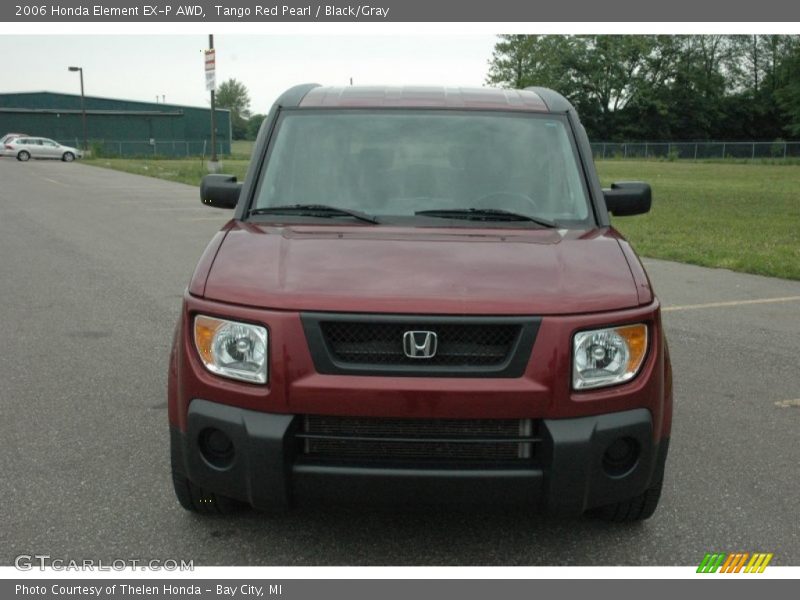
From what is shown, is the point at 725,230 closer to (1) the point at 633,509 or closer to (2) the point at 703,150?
(1) the point at 633,509

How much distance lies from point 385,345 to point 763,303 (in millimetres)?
6512

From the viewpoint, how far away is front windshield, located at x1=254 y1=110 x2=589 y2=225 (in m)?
3.97

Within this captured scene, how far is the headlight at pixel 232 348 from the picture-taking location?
3.05 metres

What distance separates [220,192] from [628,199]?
203 centimetres

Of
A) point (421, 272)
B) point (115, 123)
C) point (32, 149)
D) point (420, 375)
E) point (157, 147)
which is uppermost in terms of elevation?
point (115, 123)

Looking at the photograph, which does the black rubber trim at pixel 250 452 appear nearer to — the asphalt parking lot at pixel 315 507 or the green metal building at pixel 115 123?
the asphalt parking lot at pixel 315 507

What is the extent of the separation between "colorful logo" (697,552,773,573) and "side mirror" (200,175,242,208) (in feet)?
8.59

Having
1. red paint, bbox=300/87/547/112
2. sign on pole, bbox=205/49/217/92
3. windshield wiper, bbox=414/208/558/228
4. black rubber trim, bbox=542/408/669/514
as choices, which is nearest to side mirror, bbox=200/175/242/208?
red paint, bbox=300/87/547/112

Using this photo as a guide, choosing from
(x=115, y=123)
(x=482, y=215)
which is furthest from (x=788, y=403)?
(x=115, y=123)

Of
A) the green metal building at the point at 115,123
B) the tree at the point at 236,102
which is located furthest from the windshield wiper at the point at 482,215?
the tree at the point at 236,102

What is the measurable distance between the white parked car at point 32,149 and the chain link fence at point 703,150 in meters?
34.0

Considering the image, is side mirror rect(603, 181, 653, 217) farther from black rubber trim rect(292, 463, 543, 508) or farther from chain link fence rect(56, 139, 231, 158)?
chain link fence rect(56, 139, 231, 158)

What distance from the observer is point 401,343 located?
301cm

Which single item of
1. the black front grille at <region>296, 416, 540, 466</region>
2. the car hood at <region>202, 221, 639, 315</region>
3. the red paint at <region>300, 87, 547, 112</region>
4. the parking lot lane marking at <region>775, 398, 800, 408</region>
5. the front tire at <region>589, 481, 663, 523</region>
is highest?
the red paint at <region>300, 87, 547, 112</region>
